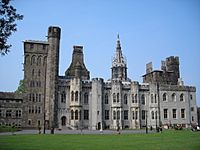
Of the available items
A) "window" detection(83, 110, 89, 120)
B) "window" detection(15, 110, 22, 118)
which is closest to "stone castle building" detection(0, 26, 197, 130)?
"window" detection(83, 110, 89, 120)

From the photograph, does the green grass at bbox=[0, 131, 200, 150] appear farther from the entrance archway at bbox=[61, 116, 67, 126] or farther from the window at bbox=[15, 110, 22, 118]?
the entrance archway at bbox=[61, 116, 67, 126]

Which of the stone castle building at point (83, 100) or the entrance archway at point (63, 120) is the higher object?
the stone castle building at point (83, 100)

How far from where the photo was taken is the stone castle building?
6147 centimetres

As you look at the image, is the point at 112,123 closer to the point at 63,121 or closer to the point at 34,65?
the point at 63,121

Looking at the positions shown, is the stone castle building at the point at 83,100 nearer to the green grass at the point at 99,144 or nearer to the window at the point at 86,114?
the window at the point at 86,114

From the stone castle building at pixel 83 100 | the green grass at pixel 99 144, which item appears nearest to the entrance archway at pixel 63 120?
the stone castle building at pixel 83 100

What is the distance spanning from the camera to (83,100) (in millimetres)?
65625

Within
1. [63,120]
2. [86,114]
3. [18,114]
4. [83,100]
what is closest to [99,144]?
[63,120]

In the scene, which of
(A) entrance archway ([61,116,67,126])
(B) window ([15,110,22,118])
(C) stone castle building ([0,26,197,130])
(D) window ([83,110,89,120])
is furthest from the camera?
(D) window ([83,110,89,120])

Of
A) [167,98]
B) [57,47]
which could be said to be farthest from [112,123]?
[57,47]

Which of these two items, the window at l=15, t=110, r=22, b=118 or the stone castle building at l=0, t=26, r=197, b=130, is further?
the window at l=15, t=110, r=22, b=118

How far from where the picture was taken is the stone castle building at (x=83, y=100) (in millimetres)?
61469

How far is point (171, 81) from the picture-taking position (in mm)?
86188

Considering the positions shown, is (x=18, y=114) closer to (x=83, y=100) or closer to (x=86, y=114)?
(x=83, y=100)
